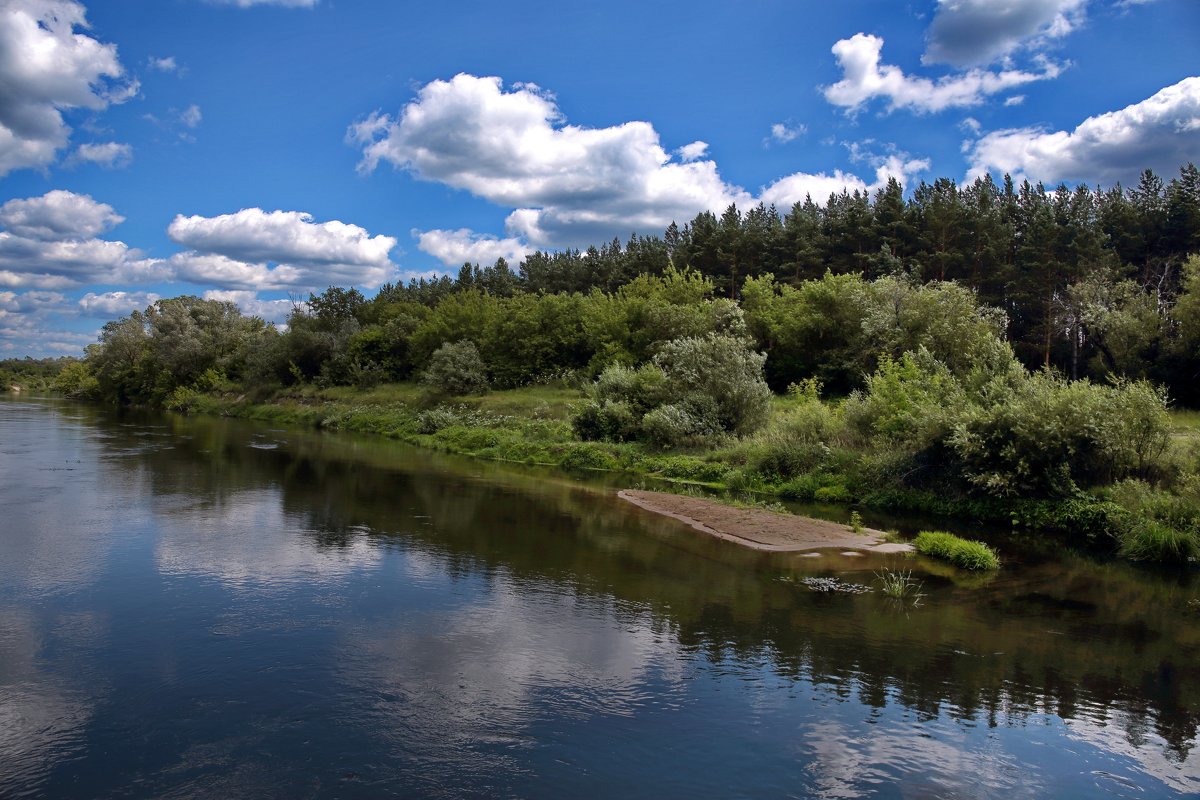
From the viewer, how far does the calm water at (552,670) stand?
8797mm

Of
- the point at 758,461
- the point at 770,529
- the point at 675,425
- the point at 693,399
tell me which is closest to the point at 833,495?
the point at 758,461

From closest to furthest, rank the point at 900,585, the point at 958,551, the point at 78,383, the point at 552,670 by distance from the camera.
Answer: the point at 552,670, the point at 900,585, the point at 958,551, the point at 78,383

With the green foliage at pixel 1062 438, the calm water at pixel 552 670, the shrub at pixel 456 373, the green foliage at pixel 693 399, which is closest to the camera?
the calm water at pixel 552 670

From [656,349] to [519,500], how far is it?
32.2m

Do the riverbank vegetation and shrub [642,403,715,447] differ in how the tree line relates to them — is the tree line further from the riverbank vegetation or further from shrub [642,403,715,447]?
shrub [642,403,715,447]

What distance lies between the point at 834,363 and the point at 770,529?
109 ft

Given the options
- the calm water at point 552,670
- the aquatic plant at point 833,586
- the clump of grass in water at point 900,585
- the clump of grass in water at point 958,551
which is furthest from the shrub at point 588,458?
the aquatic plant at point 833,586

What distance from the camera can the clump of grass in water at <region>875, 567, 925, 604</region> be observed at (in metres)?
16.1

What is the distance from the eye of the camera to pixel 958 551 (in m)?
19.5

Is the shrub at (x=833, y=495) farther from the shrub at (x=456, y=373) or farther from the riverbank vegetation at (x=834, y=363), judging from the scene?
the shrub at (x=456, y=373)

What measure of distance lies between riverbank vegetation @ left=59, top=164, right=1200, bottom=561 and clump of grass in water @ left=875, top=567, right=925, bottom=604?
322 inches

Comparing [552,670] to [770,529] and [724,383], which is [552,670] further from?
[724,383]

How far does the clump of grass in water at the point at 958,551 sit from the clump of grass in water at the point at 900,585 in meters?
1.90

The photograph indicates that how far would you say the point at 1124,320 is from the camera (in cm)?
4469
